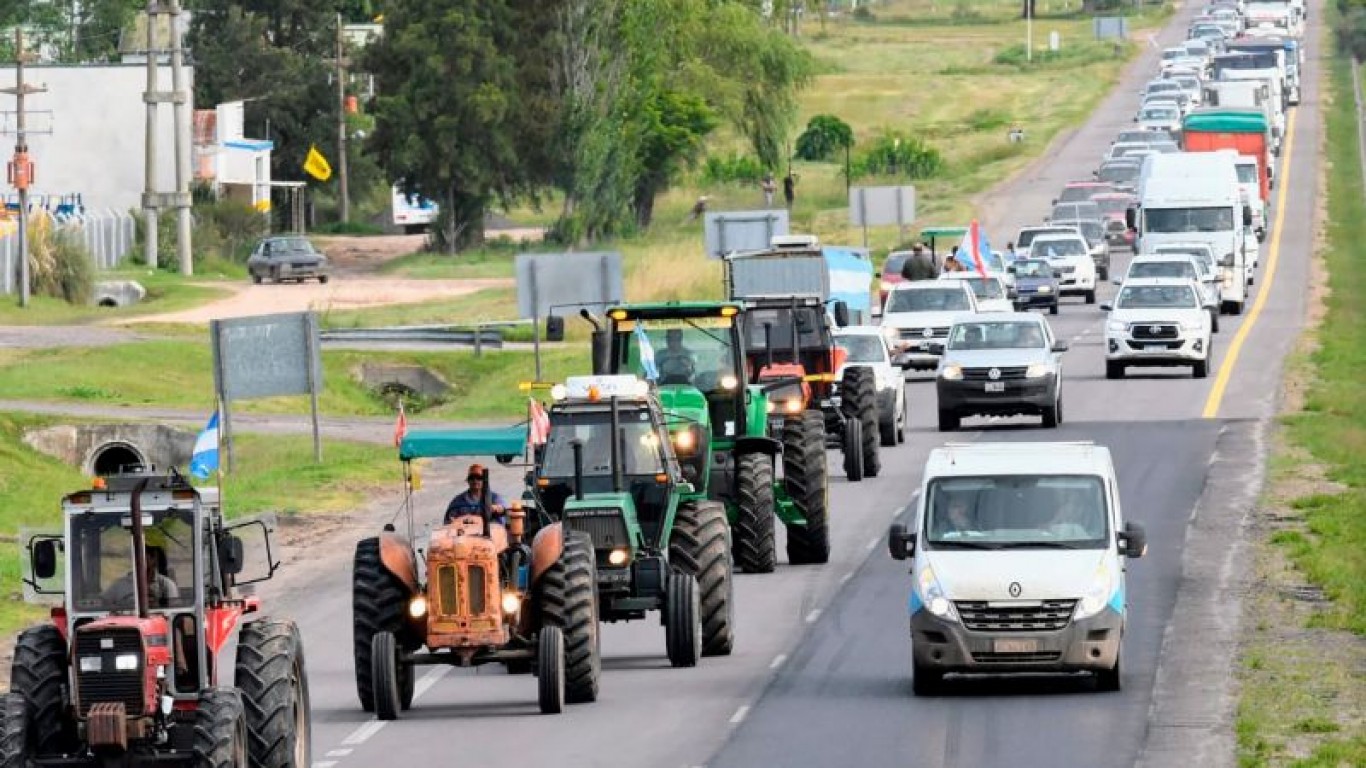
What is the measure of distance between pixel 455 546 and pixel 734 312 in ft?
28.3

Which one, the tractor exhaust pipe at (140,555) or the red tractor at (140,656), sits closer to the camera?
the red tractor at (140,656)

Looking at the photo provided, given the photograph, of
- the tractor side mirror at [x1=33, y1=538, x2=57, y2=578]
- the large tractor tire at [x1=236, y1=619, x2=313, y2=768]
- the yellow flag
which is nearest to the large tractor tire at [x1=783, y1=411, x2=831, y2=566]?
the large tractor tire at [x1=236, y1=619, x2=313, y2=768]

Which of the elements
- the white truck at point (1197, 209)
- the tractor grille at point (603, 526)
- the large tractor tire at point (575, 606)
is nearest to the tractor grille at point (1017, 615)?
the large tractor tire at point (575, 606)

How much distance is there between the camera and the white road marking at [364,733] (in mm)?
22453

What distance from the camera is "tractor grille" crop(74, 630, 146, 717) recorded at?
55.6 feet

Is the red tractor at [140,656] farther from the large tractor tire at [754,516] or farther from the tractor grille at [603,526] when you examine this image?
the large tractor tire at [754,516]

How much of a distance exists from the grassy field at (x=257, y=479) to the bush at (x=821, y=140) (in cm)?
8221

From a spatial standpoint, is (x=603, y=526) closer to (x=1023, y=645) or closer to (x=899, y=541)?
(x=899, y=541)

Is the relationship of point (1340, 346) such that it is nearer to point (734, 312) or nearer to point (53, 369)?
point (53, 369)

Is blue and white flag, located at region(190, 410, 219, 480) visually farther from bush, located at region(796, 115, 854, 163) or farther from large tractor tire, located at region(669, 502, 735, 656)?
bush, located at region(796, 115, 854, 163)

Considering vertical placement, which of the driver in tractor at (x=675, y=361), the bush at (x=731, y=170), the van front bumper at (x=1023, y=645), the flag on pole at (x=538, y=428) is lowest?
the van front bumper at (x=1023, y=645)

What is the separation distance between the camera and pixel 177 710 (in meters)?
17.4

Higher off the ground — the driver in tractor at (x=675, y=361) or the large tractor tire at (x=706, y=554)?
the driver in tractor at (x=675, y=361)

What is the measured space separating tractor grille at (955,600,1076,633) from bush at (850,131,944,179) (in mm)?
99832
